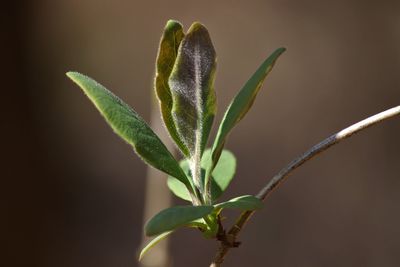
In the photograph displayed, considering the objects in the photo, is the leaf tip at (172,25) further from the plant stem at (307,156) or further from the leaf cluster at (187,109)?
the plant stem at (307,156)

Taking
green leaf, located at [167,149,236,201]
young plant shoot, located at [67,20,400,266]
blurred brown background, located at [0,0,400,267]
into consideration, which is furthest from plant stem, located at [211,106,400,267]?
blurred brown background, located at [0,0,400,267]

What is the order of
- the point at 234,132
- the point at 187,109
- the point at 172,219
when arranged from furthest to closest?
the point at 234,132 < the point at 187,109 < the point at 172,219

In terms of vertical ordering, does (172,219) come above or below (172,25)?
below

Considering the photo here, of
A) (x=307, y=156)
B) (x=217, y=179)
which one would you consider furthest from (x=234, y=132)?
(x=307, y=156)

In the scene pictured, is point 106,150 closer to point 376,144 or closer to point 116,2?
point 116,2

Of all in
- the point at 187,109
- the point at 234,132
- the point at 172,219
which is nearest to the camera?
the point at 172,219

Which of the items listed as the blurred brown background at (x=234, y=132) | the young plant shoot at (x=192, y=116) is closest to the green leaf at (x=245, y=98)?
the young plant shoot at (x=192, y=116)

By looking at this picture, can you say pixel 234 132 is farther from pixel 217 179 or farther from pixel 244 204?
pixel 244 204
